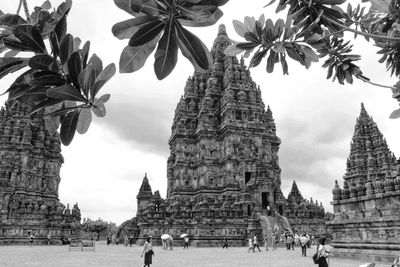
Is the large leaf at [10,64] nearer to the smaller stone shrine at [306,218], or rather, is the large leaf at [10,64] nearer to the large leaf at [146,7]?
the large leaf at [146,7]

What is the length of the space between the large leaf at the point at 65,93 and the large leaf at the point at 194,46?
0.47m

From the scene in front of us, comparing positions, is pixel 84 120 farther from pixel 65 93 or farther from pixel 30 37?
pixel 30 37

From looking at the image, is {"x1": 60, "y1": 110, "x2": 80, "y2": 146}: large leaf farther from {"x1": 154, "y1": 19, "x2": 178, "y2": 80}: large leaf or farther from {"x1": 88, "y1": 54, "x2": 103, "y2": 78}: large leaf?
{"x1": 154, "y1": 19, "x2": 178, "y2": 80}: large leaf

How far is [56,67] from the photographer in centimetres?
132

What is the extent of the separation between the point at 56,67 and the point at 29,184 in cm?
3864

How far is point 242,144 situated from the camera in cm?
3550

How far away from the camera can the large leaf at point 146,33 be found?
1.19 meters

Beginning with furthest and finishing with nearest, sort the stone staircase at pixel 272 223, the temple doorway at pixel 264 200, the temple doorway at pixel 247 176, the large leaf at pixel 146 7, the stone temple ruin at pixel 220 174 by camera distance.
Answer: the temple doorway at pixel 247 176 < the temple doorway at pixel 264 200 < the stone temple ruin at pixel 220 174 < the stone staircase at pixel 272 223 < the large leaf at pixel 146 7

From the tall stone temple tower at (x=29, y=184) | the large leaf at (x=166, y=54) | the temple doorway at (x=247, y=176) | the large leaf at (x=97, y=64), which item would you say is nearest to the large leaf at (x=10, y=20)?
the large leaf at (x=97, y=64)

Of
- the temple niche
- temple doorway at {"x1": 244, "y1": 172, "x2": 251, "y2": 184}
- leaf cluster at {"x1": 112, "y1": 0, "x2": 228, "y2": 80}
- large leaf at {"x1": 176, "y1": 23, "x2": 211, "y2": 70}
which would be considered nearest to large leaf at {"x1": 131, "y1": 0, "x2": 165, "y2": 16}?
leaf cluster at {"x1": 112, "y1": 0, "x2": 228, "y2": 80}

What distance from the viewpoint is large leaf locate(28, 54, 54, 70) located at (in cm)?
125

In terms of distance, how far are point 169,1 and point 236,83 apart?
3862 cm

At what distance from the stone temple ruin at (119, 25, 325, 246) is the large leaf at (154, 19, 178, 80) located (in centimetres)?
2808

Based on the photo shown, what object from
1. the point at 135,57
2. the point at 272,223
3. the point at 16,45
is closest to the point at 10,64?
the point at 16,45
